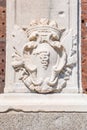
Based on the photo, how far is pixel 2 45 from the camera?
4727 millimetres

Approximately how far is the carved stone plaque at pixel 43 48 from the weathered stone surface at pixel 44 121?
0.16 meters

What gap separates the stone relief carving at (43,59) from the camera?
3061 millimetres

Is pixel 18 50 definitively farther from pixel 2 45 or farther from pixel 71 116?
pixel 2 45

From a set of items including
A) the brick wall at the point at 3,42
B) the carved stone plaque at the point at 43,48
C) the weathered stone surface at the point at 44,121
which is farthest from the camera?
the brick wall at the point at 3,42

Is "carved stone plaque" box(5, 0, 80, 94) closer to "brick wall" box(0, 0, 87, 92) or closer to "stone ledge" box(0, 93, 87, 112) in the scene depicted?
"stone ledge" box(0, 93, 87, 112)

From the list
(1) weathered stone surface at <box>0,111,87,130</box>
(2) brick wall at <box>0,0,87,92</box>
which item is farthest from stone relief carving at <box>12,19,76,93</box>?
(2) brick wall at <box>0,0,87,92</box>

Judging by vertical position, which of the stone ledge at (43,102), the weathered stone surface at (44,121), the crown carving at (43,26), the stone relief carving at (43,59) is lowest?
the weathered stone surface at (44,121)

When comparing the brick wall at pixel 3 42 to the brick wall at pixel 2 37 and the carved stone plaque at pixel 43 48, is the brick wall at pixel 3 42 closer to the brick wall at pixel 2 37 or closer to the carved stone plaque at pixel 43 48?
the brick wall at pixel 2 37

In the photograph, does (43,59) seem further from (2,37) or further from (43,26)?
(2,37)

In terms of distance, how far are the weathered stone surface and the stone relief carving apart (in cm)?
16

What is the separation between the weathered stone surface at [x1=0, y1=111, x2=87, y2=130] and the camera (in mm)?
2967

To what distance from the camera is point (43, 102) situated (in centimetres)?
301

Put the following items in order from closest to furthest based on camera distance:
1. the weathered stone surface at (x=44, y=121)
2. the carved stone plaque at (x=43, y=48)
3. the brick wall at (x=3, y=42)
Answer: the weathered stone surface at (x=44, y=121)
the carved stone plaque at (x=43, y=48)
the brick wall at (x=3, y=42)

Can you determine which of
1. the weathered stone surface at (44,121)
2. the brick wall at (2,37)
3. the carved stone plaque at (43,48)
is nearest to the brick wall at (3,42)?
the brick wall at (2,37)
